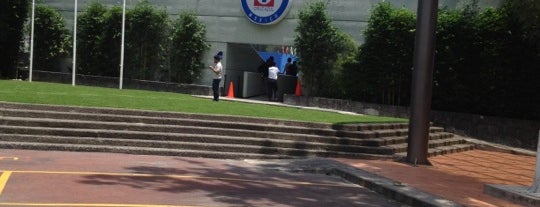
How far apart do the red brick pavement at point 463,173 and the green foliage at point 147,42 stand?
1432 centimetres

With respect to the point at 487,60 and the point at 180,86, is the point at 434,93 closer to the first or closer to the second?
the point at 487,60

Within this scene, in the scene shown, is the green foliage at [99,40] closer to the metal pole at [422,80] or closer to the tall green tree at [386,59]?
the tall green tree at [386,59]

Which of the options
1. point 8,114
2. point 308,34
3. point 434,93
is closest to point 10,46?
point 308,34

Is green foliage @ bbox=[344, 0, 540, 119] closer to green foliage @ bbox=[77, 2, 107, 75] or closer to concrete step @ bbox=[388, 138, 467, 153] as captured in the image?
concrete step @ bbox=[388, 138, 467, 153]

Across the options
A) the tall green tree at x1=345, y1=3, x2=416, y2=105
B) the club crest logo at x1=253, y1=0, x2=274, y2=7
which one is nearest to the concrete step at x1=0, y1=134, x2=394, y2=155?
the tall green tree at x1=345, y1=3, x2=416, y2=105

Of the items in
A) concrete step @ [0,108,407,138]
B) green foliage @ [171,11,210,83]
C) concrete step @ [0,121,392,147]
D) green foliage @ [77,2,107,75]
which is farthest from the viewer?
green foliage @ [77,2,107,75]

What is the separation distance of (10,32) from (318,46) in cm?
1337

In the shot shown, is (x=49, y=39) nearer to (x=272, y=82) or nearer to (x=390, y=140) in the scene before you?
(x=272, y=82)

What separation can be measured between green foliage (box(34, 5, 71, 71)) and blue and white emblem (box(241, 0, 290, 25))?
8.93 metres

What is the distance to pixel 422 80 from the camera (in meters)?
12.7

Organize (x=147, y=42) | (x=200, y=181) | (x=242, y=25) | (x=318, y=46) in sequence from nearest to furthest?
(x=200, y=181) < (x=318, y=46) < (x=242, y=25) < (x=147, y=42)

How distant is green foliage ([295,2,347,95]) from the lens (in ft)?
73.7

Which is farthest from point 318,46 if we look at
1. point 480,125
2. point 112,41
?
point 112,41

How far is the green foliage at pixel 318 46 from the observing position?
2247 cm
